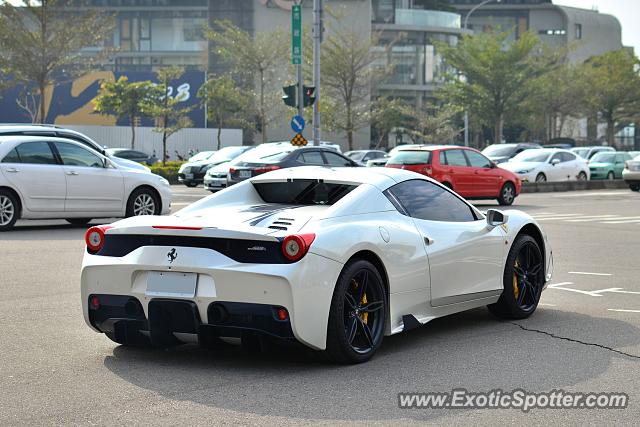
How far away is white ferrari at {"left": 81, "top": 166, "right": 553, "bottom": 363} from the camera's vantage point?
21.3ft

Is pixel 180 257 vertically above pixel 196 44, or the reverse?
pixel 196 44

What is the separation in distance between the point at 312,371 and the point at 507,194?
20.9 metres

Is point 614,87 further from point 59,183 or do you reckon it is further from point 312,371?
point 312,371

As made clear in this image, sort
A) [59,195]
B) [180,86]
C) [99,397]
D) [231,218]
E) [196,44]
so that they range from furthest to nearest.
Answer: [196,44]
[180,86]
[59,195]
[231,218]
[99,397]

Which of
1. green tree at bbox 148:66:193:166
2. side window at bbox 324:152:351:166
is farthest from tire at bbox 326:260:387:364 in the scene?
green tree at bbox 148:66:193:166

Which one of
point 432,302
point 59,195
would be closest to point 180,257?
point 432,302

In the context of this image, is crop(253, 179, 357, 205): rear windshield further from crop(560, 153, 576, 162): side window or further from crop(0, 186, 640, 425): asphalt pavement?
crop(560, 153, 576, 162): side window

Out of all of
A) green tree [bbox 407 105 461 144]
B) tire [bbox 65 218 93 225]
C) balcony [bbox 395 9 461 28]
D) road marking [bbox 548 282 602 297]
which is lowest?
road marking [bbox 548 282 602 297]

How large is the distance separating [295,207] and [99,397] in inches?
88.6

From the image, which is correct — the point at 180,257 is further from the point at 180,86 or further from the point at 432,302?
the point at 180,86

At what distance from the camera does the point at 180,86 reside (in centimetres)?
6181

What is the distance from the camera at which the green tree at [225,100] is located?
5978 centimetres

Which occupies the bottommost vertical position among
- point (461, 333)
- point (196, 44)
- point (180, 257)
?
point (461, 333)

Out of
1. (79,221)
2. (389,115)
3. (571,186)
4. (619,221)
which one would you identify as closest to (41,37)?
(571,186)
